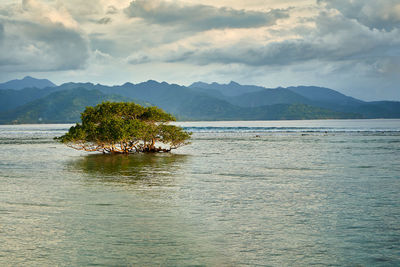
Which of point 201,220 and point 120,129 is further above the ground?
point 120,129

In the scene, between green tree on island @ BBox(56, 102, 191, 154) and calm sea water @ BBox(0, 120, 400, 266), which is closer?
calm sea water @ BBox(0, 120, 400, 266)

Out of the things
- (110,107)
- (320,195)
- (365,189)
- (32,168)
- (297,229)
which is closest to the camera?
(297,229)

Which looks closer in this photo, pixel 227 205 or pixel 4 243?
pixel 4 243

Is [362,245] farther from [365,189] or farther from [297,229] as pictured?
[365,189]

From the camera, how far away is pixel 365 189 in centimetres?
2300

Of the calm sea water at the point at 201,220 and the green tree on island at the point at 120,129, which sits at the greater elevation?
the green tree on island at the point at 120,129

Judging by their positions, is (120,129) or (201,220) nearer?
(201,220)

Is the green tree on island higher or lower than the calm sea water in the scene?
higher

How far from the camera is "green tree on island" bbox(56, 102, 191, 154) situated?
49031mm

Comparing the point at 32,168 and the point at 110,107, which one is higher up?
the point at 110,107

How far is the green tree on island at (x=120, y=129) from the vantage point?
49031 millimetres

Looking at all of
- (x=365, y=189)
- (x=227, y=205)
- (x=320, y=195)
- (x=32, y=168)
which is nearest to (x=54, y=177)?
(x=32, y=168)

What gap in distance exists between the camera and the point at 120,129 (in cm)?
4753

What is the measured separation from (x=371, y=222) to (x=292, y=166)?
2106 centimetres
